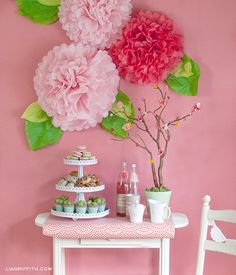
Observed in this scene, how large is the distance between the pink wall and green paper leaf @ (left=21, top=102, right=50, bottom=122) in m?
0.04

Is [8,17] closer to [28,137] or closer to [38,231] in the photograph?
[28,137]

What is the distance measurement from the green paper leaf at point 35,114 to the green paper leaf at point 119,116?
27 centimetres

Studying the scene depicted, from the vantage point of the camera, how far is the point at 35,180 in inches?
94.3

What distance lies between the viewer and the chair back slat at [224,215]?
205 cm

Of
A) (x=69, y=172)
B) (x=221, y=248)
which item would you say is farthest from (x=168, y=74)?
(x=221, y=248)

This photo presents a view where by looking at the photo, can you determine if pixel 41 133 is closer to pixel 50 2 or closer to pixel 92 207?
pixel 92 207

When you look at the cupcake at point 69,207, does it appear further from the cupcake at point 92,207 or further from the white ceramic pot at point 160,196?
the white ceramic pot at point 160,196

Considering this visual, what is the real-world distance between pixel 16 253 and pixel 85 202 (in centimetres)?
49

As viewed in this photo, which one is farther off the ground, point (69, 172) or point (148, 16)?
point (148, 16)

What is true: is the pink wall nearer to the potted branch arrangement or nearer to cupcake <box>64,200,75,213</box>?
the potted branch arrangement

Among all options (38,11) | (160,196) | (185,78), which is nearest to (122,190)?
(160,196)

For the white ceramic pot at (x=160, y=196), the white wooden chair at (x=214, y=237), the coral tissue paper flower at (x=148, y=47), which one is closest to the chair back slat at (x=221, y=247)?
the white wooden chair at (x=214, y=237)

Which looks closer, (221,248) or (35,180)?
(221,248)

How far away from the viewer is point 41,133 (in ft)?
7.75
